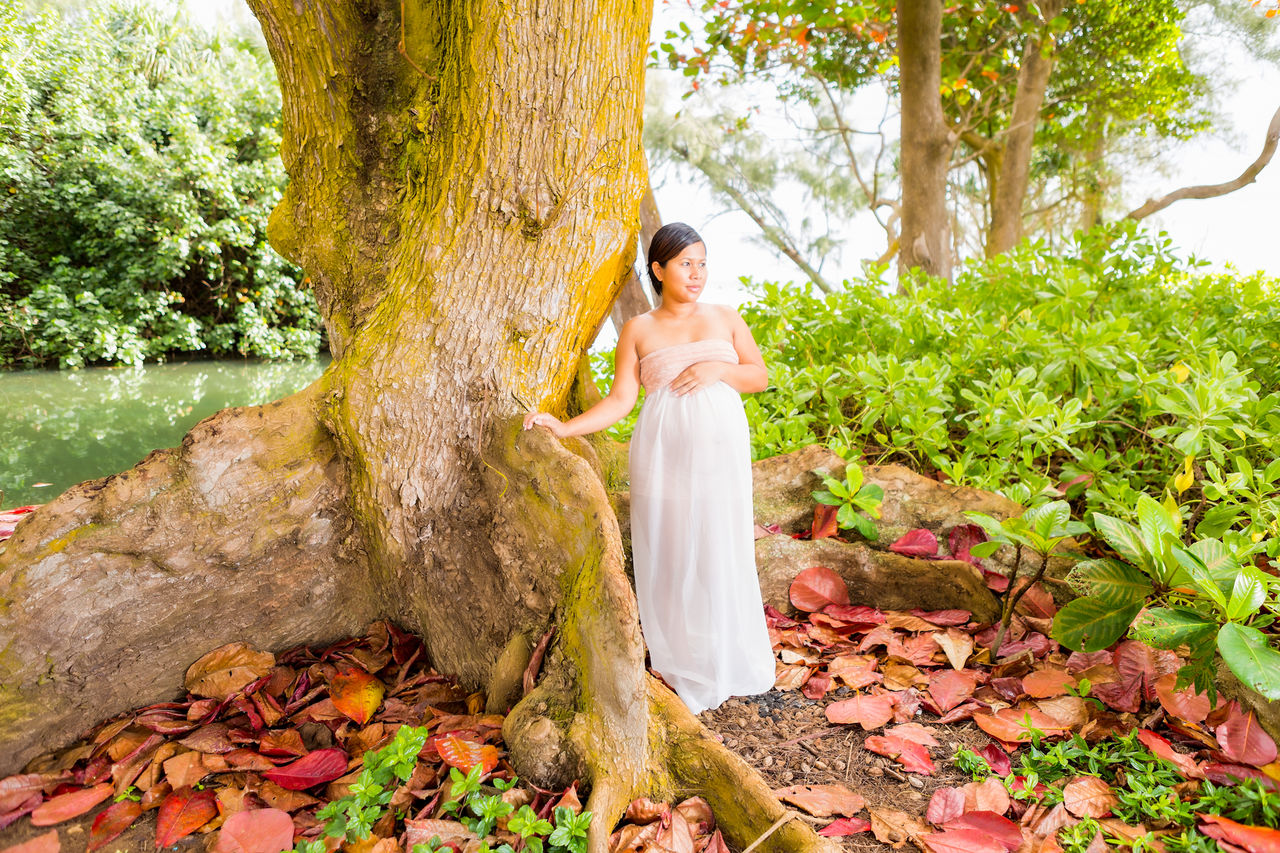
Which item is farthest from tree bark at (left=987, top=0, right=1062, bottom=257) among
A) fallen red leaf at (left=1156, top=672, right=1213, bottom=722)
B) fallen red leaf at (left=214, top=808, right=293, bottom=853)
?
fallen red leaf at (left=214, top=808, right=293, bottom=853)

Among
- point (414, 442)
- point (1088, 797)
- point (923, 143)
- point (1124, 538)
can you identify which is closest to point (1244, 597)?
point (1124, 538)

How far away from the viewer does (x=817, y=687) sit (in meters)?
2.26

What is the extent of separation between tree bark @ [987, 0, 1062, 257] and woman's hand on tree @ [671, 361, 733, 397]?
22.0 feet

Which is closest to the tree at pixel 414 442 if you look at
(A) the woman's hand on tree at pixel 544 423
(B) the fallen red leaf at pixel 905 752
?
(A) the woman's hand on tree at pixel 544 423

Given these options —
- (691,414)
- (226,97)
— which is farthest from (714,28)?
(226,97)

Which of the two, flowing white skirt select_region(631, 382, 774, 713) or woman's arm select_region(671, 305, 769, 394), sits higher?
woman's arm select_region(671, 305, 769, 394)

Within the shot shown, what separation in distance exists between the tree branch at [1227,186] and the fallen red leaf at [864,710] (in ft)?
13.0

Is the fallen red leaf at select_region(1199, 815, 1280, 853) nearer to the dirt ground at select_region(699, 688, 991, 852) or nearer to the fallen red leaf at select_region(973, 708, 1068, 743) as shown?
the fallen red leaf at select_region(973, 708, 1068, 743)

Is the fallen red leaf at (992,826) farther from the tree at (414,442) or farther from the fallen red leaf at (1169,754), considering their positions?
the tree at (414,442)

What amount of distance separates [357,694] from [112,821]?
2.05 ft

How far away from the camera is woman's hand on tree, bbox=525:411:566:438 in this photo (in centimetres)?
216

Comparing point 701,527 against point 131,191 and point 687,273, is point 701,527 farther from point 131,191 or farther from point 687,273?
point 131,191

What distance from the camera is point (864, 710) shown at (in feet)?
6.87

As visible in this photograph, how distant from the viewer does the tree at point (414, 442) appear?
78.3 inches
